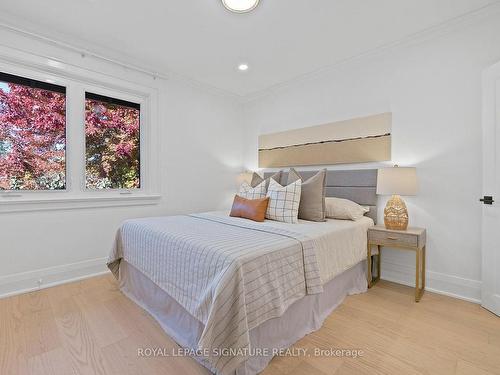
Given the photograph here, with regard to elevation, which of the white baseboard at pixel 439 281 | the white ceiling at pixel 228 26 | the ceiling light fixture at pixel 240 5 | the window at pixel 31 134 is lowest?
the white baseboard at pixel 439 281

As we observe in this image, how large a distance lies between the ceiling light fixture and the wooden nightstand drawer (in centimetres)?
231

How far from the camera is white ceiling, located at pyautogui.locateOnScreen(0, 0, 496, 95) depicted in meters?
2.11

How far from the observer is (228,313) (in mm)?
1249

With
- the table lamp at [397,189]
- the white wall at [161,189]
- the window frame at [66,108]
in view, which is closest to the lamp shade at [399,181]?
the table lamp at [397,189]

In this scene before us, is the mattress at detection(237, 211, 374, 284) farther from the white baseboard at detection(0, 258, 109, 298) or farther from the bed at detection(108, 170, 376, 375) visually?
the white baseboard at detection(0, 258, 109, 298)

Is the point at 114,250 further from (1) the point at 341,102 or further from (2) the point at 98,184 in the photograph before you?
(1) the point at 341,102

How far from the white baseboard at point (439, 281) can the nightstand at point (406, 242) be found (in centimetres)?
12

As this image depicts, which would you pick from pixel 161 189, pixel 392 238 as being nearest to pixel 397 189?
pixel 392 238

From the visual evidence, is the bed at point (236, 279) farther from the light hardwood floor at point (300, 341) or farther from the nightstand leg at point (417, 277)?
the nightstand leg at point (417, 277)

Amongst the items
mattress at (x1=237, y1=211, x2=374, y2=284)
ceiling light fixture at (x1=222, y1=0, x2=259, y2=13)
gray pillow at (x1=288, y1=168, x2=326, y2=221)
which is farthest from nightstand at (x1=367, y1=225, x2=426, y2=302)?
ceiling light fixture at (x1=222, y1=0, x2=259, y2=13)

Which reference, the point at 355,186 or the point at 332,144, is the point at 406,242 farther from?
the point at 332,144

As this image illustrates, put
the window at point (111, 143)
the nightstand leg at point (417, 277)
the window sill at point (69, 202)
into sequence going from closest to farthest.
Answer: the nightstand leg at point (417, 277)
the window sill at point (69, 202)
the window at point (111, 143)

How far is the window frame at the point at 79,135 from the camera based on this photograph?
2377mm

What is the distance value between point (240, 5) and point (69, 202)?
2528 millimetres
